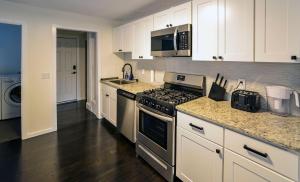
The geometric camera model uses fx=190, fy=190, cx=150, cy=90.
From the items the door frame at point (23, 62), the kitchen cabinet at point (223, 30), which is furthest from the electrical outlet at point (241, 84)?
the door frame at point (23, 62)

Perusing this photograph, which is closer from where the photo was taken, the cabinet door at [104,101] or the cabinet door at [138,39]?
the cabinet door at [138,39]

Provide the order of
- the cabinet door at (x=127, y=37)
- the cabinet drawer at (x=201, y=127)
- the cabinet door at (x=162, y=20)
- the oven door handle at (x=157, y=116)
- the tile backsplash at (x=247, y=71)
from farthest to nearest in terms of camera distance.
A: the cabinet door at (x=127, y=37), the cabinet door at (x=162, y=20), the oven door handle at (x=157, y=116), the tile backsplash at (x=247, y=71), the cabinet drawer at (x=201, y=127)

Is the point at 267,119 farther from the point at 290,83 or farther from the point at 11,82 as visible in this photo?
the point at 11,82

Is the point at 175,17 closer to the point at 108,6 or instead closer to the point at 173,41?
the point at 173,41

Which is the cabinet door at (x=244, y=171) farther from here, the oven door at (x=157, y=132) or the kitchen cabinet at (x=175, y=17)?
the kitchen cabinet at (x=175, y=17)

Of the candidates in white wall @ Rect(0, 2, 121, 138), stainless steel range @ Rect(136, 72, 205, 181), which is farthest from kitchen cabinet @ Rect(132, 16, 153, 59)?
white wall @ Rect(0, 2, 121, 138)

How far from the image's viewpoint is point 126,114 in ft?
10.3

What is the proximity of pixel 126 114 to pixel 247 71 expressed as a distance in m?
1.90

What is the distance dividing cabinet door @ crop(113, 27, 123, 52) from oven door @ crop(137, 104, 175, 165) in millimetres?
1871

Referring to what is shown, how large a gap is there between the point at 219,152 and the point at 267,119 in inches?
19.8

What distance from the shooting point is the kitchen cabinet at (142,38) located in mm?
3105

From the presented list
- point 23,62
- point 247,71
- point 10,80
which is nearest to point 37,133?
point 23,62

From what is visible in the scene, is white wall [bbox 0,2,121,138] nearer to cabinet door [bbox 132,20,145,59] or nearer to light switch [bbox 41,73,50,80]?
light switch [bbox 41,73,50,80]

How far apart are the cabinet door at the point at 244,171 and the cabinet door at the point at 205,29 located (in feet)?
3.55
